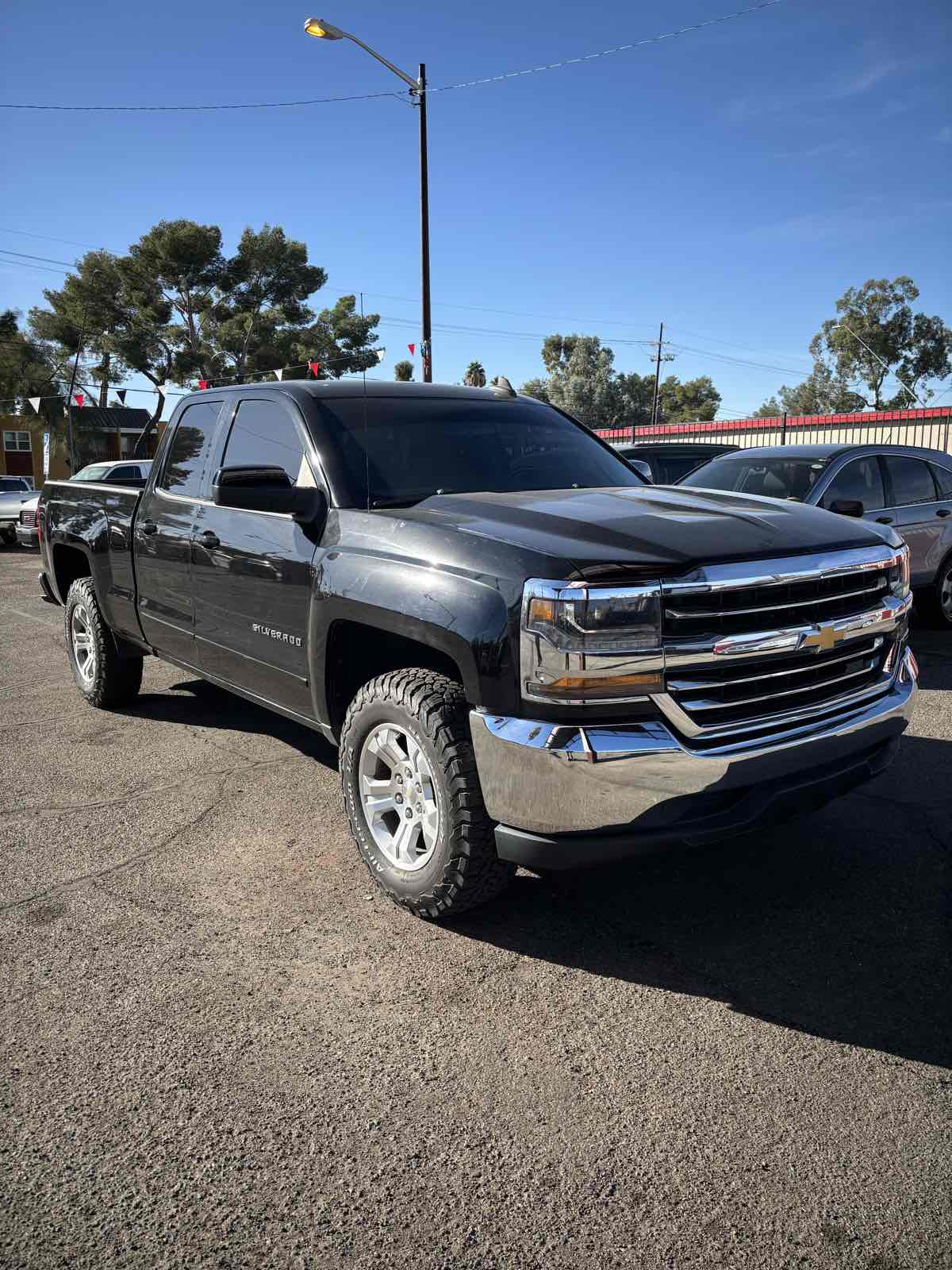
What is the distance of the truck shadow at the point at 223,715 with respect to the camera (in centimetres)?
532

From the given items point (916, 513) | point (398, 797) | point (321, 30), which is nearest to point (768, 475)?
point (916, 513)

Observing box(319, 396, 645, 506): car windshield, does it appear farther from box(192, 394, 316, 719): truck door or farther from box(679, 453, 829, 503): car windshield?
box(679, 453, 829, 503): car windshield

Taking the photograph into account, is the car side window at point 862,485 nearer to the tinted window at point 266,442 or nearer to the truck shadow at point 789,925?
the truck shadow at point 789,925

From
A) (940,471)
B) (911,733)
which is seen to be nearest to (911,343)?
A: (940,471)

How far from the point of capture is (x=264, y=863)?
147 inches

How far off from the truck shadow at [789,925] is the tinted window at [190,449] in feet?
8.78

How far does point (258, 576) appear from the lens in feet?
13.4

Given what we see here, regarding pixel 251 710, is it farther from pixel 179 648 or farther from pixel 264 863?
pixel 264 863

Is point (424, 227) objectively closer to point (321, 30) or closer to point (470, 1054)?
point (321, 30)

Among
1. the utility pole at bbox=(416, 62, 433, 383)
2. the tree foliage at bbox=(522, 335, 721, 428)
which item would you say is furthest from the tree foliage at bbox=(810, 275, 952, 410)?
the utility pole at bbox=(416, 62, 433, 383)

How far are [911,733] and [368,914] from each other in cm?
362

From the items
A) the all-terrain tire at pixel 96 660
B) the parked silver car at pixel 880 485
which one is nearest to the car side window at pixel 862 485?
the parked silver car at pixel 880 485

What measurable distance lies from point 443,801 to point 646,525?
1.09m

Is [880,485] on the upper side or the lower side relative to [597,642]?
upper
